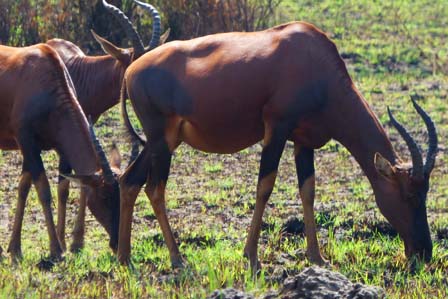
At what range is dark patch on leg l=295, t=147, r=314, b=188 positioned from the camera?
31.5ft

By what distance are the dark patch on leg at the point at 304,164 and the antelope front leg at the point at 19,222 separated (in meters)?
2.30

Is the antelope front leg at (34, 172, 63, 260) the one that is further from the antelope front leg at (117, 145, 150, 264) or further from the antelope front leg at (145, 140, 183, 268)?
the antelope front leg at (145, 140, 183, 268)

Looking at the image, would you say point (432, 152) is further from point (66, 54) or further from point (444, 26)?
point (444, 26)

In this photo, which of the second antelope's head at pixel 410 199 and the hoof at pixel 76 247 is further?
the hoof at pixel 76 247

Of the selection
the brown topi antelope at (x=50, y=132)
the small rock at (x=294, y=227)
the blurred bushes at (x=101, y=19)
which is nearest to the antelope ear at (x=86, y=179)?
the brown topi antelope at (x=50, y=132)

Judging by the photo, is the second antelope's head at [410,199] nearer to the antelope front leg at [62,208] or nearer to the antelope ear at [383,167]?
the antelope ear at [383,167]

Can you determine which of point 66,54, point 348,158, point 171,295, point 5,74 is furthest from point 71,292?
point 348,158

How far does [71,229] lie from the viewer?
444 inches

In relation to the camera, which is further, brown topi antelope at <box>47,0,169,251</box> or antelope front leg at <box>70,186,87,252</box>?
brown topi antelope at <box>47,0,169,251</box>

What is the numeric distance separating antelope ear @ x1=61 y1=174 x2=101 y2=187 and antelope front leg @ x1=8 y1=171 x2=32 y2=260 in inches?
27.5

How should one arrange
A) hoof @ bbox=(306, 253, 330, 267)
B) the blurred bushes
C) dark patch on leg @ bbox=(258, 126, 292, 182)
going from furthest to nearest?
1. the blurred bushes
2. hoof @ bbox=(306, 253, 330, 267)
3. dark patch on leg @ bbox=(258, 126, 292, 182)

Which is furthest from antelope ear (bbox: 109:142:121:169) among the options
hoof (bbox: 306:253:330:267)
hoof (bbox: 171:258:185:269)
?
hoof (bbox: 306:253:330:267)

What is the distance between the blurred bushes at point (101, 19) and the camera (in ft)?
57.0

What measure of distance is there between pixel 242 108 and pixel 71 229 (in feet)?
8.93
